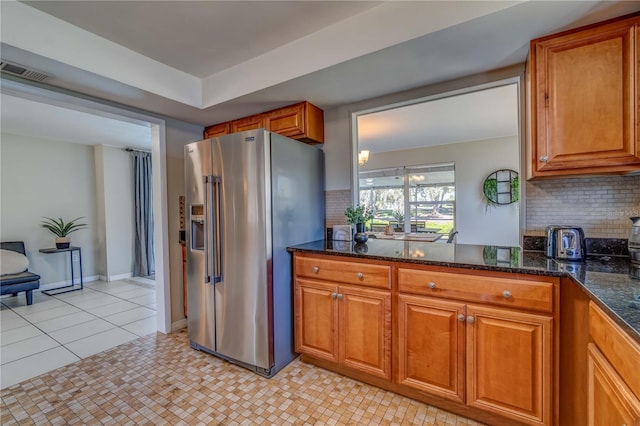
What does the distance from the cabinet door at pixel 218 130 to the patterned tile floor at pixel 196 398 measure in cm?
218

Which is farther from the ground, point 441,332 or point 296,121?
point 296,121

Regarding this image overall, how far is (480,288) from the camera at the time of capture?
149 centimetres

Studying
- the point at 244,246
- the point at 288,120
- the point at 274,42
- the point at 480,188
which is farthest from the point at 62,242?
the point at 480,188

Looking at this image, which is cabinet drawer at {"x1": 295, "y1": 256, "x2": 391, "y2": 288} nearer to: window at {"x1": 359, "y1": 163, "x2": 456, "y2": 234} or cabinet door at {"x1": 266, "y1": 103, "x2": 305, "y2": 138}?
cabinet door at {"x1": 266, "y1": 103, "x2": 305, "y2": 138}

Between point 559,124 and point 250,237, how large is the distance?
→ 1.96 meters

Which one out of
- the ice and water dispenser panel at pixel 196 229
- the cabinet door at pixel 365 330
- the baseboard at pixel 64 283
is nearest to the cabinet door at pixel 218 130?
the ice and water dispenser panel at pixel 196 229

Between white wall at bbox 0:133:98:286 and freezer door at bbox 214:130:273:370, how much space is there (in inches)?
161

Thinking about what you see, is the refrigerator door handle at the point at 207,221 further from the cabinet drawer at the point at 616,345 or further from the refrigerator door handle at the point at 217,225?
the cabinet drawer at the point at 616,345

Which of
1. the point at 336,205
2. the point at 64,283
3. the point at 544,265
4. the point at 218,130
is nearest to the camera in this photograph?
the point at 544,265

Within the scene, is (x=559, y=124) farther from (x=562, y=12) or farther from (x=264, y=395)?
(x=264, y=395)

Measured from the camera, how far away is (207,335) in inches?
91.0

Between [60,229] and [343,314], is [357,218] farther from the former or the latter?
[60,229]

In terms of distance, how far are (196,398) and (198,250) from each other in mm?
1043

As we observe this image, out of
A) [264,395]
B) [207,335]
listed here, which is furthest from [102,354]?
[264,395]
